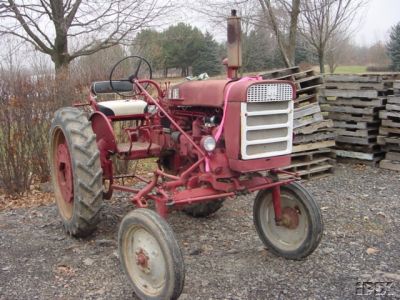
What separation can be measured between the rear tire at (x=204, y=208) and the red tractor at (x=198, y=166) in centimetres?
63

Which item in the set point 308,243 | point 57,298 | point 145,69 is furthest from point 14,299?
point 145,69

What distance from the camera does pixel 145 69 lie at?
11367 mm

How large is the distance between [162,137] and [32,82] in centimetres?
283

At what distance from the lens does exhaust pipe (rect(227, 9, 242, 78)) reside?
140 inches

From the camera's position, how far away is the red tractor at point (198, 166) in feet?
10.7

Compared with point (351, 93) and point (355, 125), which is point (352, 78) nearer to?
point (351, 93)

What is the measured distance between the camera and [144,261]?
3.27m

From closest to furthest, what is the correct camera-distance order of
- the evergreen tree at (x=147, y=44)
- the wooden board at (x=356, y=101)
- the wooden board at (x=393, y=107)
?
the wooden board at (x=393, y=107) < the wooden board at (x=356, y=101) < the evergreen tree at (x=147, y=44)

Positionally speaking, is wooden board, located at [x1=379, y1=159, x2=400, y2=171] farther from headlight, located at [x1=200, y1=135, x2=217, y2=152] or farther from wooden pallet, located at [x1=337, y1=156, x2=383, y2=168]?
headlight, located at [x1=200, y1=135, x2=217, y2=152]

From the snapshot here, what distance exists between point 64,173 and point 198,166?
1.77 meters

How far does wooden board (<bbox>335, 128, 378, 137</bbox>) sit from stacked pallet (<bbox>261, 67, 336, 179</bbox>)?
1.55 ft

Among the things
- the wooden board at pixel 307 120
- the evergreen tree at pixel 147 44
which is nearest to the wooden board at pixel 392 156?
the wooden board at pixel 307 120

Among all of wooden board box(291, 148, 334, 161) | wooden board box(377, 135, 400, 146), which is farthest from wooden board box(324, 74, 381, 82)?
wooden board box(291, 148, 334, 161)

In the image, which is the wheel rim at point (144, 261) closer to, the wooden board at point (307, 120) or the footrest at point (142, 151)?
the footrest at point (142, 151)
